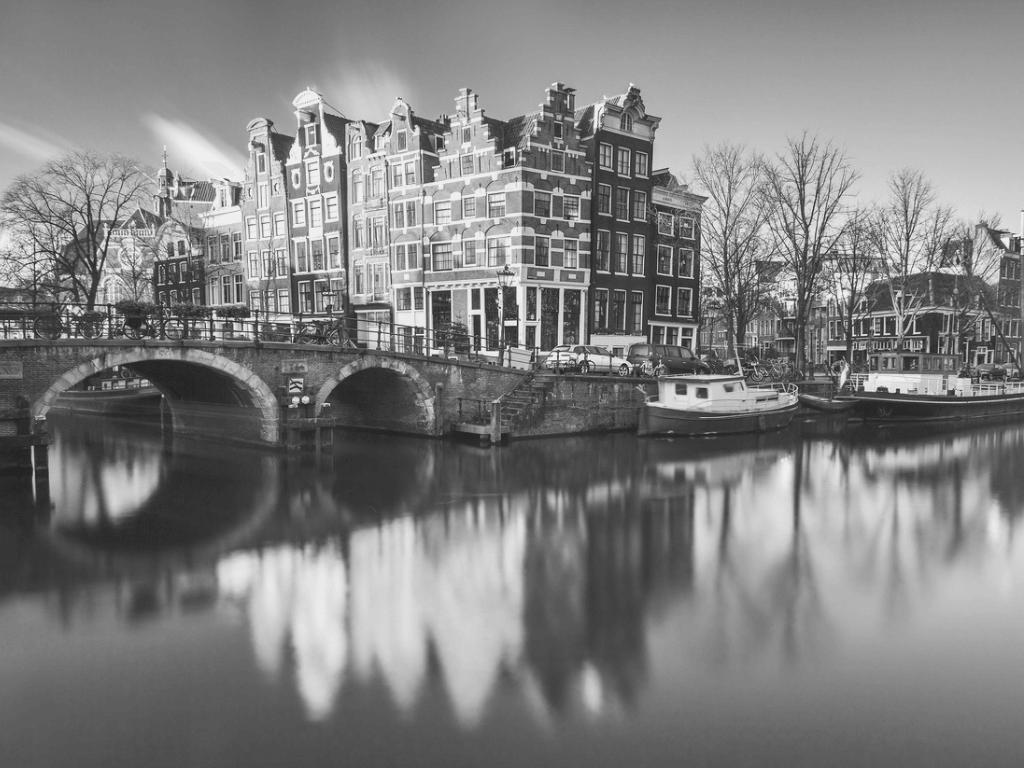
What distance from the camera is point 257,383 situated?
22359mm

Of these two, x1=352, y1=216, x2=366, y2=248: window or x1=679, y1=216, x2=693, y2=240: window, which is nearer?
x1=352, y1=216, x2=366, y2=248: window

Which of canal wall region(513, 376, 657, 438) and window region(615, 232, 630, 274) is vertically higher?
window region(615, 232, 630, 274)

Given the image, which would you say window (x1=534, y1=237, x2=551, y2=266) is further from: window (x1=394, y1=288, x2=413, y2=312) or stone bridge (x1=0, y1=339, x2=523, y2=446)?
stone bridge (x1=0, y1=339, x2=523, y2=446)

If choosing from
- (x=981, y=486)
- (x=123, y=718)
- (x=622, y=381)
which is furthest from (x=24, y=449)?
(x=981, y=486)

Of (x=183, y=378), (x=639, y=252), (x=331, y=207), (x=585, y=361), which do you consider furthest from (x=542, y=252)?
(x=183, y=378)

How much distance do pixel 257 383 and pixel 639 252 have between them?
86.1 feet

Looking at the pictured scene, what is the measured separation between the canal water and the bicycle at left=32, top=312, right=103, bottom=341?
423 centimetres

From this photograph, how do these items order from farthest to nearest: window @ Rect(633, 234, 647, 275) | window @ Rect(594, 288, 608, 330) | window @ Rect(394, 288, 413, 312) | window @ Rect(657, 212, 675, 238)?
window @ Rect(657, 212, 675, 238), window @ Rect(394, 288, 413, 312), window @ Rect(633, 234, 647, 275), window @ Rect(594, 288, 608, 330)

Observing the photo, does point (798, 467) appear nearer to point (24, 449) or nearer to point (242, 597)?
→ point (242, 597)

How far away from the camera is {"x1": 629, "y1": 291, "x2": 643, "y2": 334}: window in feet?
137

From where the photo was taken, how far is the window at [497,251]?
36875 mm

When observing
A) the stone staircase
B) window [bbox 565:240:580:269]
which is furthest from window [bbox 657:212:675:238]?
the stone staircase

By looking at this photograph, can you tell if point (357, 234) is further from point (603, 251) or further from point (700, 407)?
point (700, 407)

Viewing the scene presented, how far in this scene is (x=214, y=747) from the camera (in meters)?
6.67
